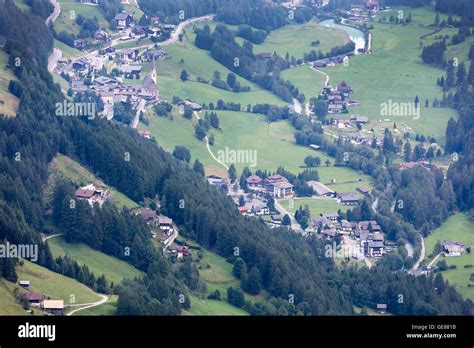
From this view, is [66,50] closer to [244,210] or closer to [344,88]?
[344,88]

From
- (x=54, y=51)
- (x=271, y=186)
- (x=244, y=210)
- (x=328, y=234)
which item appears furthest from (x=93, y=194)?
(x=54, y=51)

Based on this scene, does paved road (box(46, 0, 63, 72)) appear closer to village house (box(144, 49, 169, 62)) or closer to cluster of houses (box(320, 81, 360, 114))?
village house (box(144, 49, 169, 62))

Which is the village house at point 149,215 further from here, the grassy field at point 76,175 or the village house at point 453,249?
the village house at point 453,249

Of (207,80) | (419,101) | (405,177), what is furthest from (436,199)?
(207,80)
